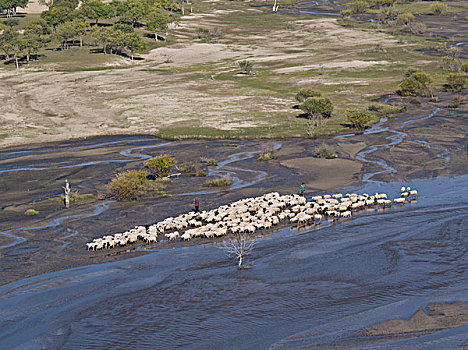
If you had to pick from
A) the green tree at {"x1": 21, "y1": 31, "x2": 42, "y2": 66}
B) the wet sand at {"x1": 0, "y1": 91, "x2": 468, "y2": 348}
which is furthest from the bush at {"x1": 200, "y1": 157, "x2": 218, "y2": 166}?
the green tree at {"x1": 21, "y1": 31, "x2": 42, "y2": 66}

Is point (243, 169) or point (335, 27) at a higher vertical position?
point (335, 27)

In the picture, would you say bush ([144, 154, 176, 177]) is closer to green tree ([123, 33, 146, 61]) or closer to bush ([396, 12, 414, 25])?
green tree ([123, 33, 146, 61])

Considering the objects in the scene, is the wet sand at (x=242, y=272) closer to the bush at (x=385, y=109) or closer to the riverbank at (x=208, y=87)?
the riverbank at (x=208, y=87)

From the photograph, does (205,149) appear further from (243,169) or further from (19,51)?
(19,51)

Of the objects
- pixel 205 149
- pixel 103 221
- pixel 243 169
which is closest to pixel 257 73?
pixel 205 149

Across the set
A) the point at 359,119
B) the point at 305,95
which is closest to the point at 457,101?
the point at 359,119
